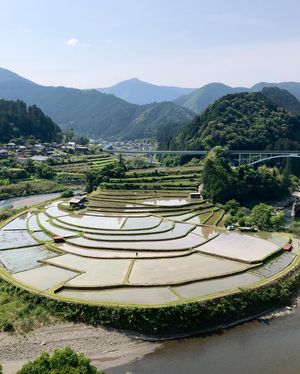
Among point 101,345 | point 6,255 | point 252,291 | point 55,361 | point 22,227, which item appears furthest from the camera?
point 22,227

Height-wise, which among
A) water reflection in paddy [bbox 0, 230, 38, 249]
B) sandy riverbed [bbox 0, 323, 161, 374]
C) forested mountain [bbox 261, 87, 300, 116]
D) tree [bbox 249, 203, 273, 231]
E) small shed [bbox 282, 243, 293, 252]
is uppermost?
forested mountain [bbox 261, 87, 300, 116]

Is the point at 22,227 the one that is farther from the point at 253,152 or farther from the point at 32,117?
the point at 32,117

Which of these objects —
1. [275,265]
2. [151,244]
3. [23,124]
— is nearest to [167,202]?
[151,244]

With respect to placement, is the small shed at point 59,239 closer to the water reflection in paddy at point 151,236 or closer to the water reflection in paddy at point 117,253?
the water reflection in paddy at point 117,253

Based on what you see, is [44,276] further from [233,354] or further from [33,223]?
[33,223]

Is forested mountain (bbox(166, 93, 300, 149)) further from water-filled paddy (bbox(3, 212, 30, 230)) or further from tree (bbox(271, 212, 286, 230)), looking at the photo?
water-filled paddy (bbox(3, 212, 30, 230))

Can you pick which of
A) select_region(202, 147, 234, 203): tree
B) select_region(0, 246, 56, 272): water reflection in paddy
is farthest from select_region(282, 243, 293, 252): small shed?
select_region(0, 246, 56, 272): water reflection in paddy

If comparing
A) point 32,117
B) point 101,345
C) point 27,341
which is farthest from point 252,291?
point 32,117
